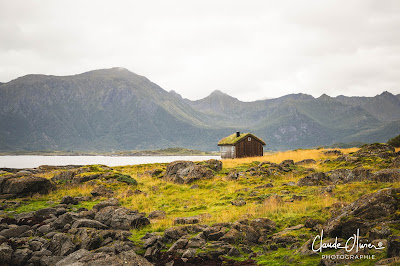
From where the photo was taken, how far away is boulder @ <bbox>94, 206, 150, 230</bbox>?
16.8 meters

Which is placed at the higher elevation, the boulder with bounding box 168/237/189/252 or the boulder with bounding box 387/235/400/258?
the boulder with bounding box 387/235/400/258

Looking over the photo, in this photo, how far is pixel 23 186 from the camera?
82.5ft

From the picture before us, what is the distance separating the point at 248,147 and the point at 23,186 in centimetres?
5087

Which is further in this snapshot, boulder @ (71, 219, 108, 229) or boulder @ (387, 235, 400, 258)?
boulder @ (71, 219, 108, 229)

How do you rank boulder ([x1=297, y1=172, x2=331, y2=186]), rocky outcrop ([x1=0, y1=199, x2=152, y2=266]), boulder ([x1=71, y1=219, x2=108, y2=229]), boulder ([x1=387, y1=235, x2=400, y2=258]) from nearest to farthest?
1. boulder ([x1=387, y1=235, x2=400, y2=258])
2. rocky outcrop ([x1=0, y1=199, x2=152, y2=266])
3. boulder ([x1=71, y1=219, x2=108, y2=229])
4. boulder ([x1=297, y1=172, x2=331, y2=186])

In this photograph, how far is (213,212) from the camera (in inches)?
742

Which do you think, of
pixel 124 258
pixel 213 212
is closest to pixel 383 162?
pixel 213 212

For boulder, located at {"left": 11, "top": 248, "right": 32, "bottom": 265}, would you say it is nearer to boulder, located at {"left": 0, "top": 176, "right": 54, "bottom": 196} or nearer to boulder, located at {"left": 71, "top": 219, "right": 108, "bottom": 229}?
boulder, located at {"left": 71, "top": 219, "right": 108, "bottom": 229}

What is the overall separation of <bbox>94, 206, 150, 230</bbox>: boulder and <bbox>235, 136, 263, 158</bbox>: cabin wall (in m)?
50.4

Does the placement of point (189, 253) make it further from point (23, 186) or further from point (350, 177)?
point (23, 186)

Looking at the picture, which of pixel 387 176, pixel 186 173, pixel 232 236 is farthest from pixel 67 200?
pixel 387 176

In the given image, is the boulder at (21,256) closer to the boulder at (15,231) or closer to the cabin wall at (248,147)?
the boulder at (15,231)

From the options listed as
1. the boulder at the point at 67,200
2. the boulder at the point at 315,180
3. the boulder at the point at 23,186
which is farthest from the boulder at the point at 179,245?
→ the boulder at the point at 23,186

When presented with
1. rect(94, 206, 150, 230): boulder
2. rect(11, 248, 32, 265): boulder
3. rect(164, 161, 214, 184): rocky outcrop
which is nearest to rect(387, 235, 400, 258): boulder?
rect(94, 206, 150, 230): boulder
